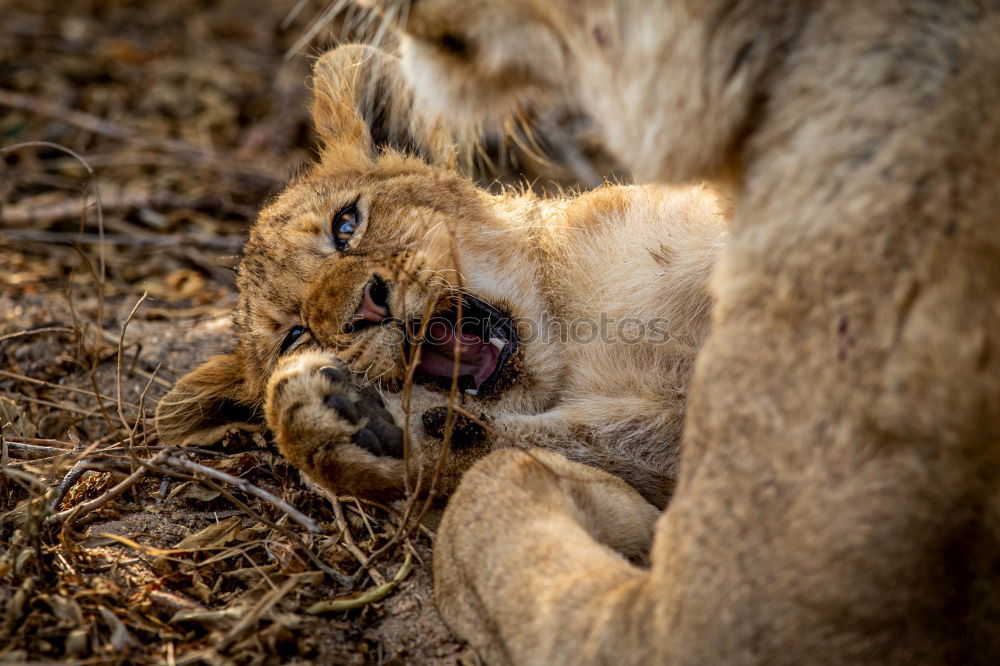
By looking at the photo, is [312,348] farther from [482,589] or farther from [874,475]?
[874,475]

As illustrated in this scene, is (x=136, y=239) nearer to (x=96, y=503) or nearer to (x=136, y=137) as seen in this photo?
(x=136, y=137)

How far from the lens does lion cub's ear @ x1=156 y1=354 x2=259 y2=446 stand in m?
3.39

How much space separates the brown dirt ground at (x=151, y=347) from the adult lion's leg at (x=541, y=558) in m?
0.19

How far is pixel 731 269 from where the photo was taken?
75.9 inches

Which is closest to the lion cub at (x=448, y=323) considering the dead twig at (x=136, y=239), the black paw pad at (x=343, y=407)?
the black paw pad at (x=343, y=407)

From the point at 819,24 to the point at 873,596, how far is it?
1.03 m

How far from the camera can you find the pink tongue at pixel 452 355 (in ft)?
10.3

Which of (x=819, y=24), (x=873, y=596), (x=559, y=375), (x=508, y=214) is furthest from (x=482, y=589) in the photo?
(x=508, y=214)

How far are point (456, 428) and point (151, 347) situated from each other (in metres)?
1.91

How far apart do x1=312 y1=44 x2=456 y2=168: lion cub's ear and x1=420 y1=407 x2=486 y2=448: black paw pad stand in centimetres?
129

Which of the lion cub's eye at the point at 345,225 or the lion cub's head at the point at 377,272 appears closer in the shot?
the lion cub's head at the point at 377,272

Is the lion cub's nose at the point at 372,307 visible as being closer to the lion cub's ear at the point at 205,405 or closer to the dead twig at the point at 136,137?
the lion cub's ear at the point at 205,405

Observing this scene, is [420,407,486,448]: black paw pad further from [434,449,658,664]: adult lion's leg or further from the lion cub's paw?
[434,449,658,664]: adult lion's leg

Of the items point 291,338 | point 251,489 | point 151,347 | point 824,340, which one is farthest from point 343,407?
point 151,347
